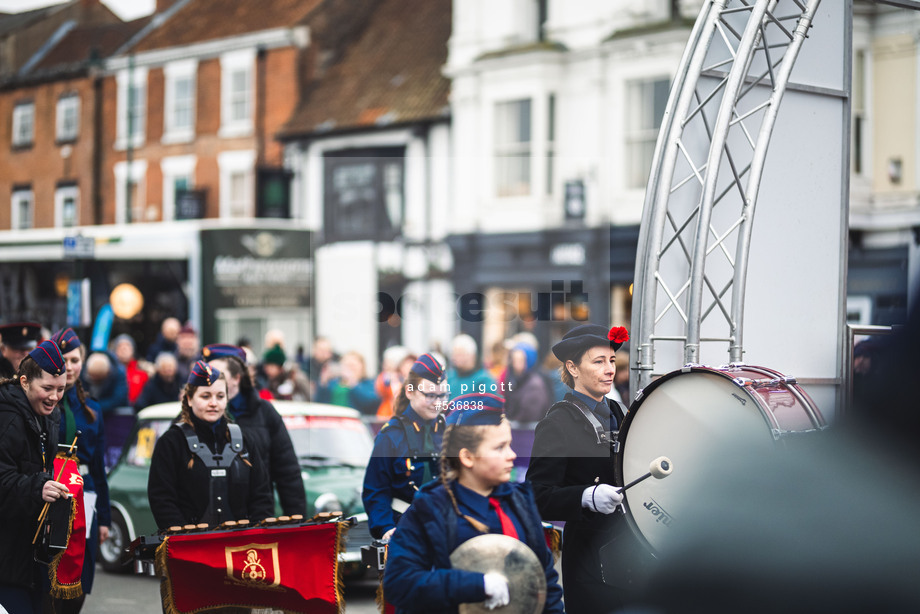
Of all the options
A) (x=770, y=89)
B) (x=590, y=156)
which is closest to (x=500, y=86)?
(x=590, y=156)

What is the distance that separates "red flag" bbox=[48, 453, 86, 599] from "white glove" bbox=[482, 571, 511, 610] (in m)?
2.55

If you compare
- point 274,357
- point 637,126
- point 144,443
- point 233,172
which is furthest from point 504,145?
point 144,443

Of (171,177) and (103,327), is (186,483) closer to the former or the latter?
(103,327)

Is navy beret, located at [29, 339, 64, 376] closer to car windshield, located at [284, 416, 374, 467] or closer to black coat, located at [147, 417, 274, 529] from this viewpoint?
black coat, located at [147, 417, 274, 529]

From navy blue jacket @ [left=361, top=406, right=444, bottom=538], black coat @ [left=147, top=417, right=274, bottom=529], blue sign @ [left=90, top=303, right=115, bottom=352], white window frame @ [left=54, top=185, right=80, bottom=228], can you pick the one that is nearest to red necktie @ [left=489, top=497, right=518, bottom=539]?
navy blue jacket @ [left=361, top=406, right=444, bottom=538]

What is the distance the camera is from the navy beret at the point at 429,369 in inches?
245

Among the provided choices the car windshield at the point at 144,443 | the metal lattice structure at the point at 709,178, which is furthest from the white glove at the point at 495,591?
the car windshield at the point at 144,443

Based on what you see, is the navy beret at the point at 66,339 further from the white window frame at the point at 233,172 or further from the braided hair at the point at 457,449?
the white window frame at the point at 233,172

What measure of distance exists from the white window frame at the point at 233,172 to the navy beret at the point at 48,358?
25621 mm

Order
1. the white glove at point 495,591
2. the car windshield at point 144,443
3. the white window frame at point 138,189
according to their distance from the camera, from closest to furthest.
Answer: the white glove at point 495,591, the car windshield at point 144,443, the white window frame at point 138,189

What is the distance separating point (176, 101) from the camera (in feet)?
110

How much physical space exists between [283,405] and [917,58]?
1433cm

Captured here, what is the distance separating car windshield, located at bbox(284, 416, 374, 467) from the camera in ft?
34.2

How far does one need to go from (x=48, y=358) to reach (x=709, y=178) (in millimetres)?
3481
